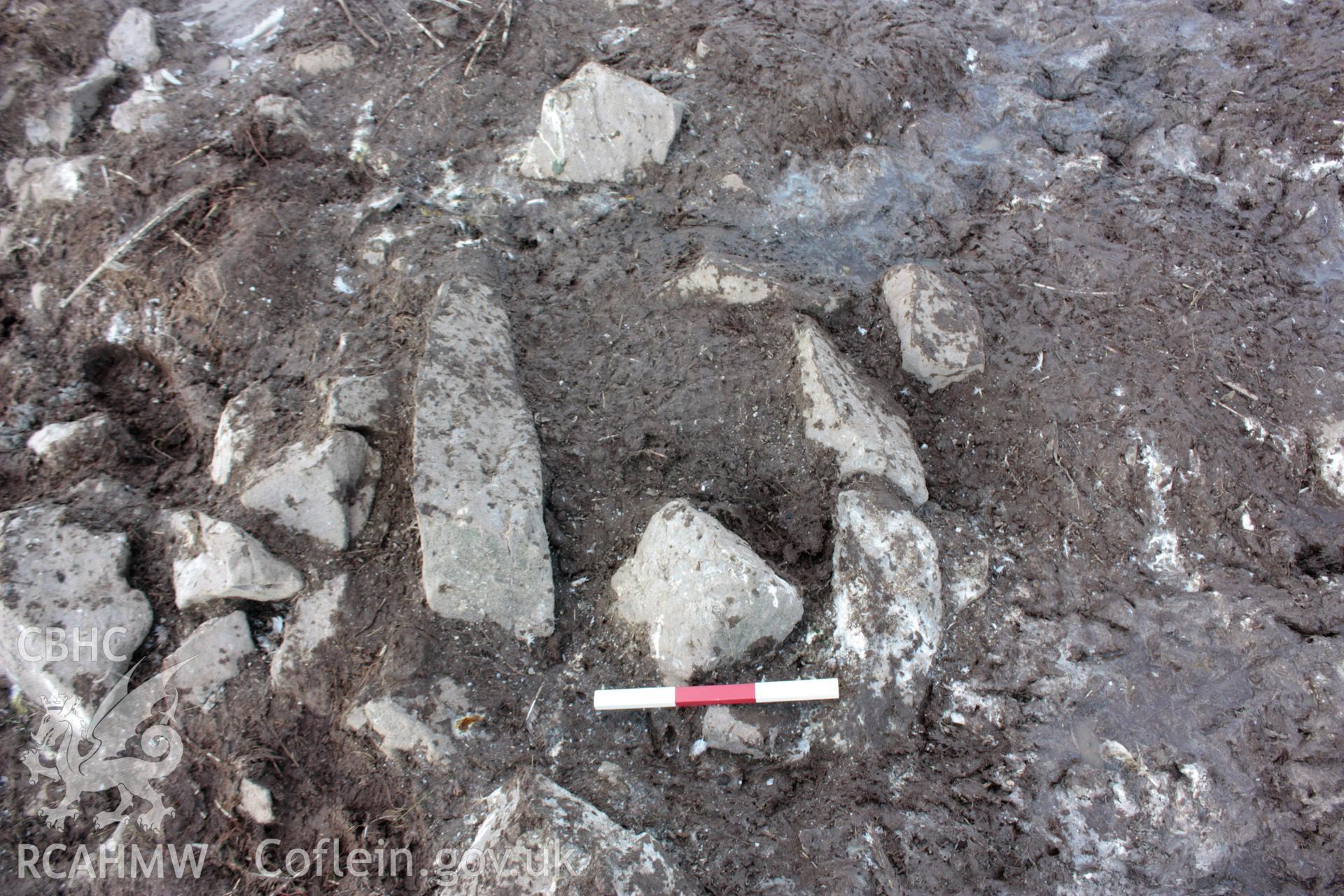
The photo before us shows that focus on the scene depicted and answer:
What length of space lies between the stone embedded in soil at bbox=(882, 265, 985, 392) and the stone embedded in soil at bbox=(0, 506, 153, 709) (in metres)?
2.77

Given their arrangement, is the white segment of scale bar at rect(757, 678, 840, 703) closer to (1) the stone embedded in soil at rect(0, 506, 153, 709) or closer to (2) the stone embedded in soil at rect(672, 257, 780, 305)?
(2) the stone embedded in soil at rect(672, 257, 780, 305)

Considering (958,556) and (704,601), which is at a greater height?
(704,601)

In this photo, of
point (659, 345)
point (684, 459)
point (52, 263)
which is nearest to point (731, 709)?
point (684, 459)

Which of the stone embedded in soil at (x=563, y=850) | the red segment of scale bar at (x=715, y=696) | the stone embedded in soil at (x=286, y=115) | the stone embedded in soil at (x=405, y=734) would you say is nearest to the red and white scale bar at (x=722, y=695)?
the red segment of scale bar at (x=715, y=696)

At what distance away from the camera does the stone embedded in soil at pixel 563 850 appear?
187cm

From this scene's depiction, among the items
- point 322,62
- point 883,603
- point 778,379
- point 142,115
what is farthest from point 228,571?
point 322,62

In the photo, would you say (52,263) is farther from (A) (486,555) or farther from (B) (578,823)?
(B) (578,823)

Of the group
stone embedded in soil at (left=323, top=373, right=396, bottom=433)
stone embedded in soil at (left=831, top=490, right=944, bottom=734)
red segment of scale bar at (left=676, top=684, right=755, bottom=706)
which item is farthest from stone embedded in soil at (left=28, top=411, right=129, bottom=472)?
stone embedded in soil at (left=831, top=490, right=944, bottom=734)

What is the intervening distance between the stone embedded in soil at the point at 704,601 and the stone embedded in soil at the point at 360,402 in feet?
3.42

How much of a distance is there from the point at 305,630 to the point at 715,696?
1.28 meters

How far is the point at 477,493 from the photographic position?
7.88 feet

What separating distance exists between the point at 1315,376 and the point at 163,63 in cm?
541

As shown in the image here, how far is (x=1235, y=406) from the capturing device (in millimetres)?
2807

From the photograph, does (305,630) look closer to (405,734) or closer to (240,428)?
(405,734)
